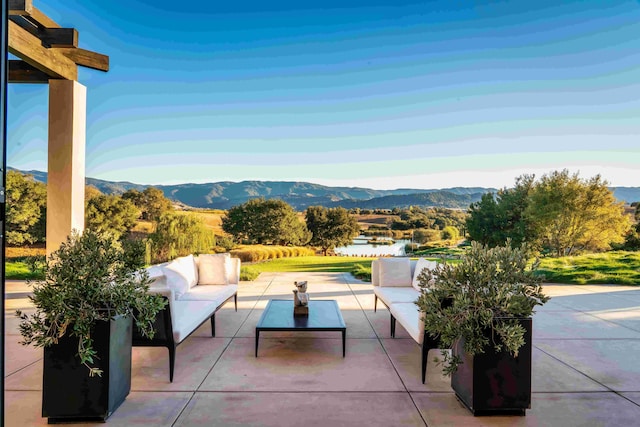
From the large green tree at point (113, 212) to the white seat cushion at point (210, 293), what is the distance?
9498 millimetres

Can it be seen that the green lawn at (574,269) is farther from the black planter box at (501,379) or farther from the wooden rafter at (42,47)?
the black planter box at (501,379)

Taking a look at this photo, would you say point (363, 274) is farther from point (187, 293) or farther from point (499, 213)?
point (499, 213)

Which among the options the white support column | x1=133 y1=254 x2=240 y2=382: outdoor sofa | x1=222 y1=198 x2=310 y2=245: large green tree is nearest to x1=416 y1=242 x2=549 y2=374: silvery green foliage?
x1=133 y1=254 x2=240 y2=382: outdoor sofa

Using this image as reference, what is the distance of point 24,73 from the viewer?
500cm

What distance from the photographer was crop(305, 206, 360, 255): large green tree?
36.1 m

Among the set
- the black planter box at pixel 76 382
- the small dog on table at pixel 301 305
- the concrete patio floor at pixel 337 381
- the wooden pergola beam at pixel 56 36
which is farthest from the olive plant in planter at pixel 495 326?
the wooden pergola beam at pixel 56 36

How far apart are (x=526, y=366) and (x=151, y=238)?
36.3 feet

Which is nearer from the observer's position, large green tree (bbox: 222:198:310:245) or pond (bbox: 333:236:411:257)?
pond (bbox: 333:236:411:257)

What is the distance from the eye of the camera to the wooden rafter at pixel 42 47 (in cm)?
397

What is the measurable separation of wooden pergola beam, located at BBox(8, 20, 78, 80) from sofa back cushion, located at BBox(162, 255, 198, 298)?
8.01 feet

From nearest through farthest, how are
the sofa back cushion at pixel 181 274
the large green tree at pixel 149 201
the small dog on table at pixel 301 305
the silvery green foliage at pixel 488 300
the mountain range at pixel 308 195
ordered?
the silvery green foliage at pixel 488 300
the small dog on table at pixel 301 305
the sofa back cushion at pixel 181 274
the large green tree at pixel 149 201
the mountain range at pixel 308 195

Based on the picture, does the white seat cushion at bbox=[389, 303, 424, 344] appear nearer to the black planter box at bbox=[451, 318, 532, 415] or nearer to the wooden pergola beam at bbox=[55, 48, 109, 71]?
the black planter box at bbox=[451, 318, 532, 415]

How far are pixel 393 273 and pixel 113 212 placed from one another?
37.9 feet

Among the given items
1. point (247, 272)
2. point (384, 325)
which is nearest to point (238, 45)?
point (247, 272)
